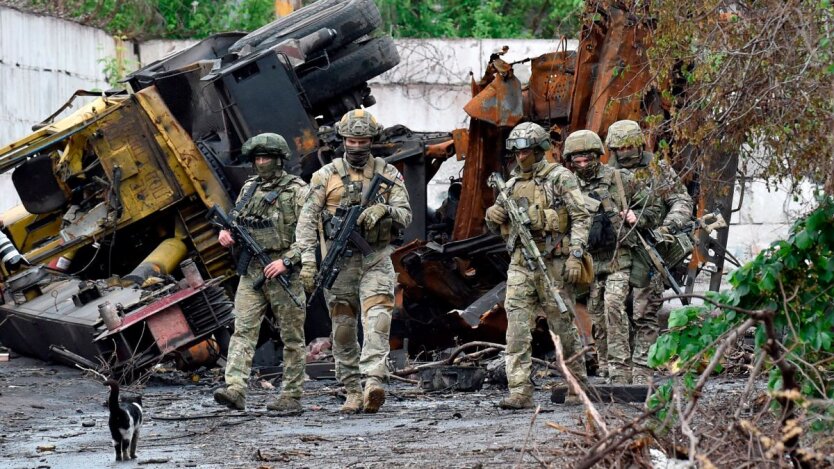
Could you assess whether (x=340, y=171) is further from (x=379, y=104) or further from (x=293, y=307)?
(x=379, y=104)

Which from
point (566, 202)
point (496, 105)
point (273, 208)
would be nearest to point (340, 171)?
point (273, 208)

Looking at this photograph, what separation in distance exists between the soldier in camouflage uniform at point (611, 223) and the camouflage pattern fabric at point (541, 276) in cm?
67

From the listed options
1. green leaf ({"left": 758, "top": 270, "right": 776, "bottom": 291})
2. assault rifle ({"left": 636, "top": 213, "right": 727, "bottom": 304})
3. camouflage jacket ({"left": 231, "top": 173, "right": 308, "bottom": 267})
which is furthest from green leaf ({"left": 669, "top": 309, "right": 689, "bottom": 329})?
camouflage jacket ({"left": 231, "top": 173, "right": 308, "bottom": 267})

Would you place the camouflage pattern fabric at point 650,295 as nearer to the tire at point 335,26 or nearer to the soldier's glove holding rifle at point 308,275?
the soldier's glove holding rifle at point 308,275

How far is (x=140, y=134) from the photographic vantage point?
42.3 ft

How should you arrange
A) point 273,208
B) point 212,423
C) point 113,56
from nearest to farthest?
point 212,423 → point 273,208 → point 113,56

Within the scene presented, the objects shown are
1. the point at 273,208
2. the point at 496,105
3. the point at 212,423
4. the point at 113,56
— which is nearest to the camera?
the point at 212,423

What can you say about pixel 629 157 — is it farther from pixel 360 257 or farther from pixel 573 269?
pixel 360 257

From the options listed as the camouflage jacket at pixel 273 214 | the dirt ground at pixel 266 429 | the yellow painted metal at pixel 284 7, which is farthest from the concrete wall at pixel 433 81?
the camouflage jacket at pixel 273 214

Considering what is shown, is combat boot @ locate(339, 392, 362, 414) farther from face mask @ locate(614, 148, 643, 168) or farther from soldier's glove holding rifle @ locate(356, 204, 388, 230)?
face mask @ locate(614, 148, 643, 168)

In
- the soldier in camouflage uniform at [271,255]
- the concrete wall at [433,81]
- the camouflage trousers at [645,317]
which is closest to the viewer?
the soldier in camouflage uniform at [271,255]

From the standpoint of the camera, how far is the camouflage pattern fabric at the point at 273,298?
930cm

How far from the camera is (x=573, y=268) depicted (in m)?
8.96

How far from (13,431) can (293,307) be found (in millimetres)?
1971
